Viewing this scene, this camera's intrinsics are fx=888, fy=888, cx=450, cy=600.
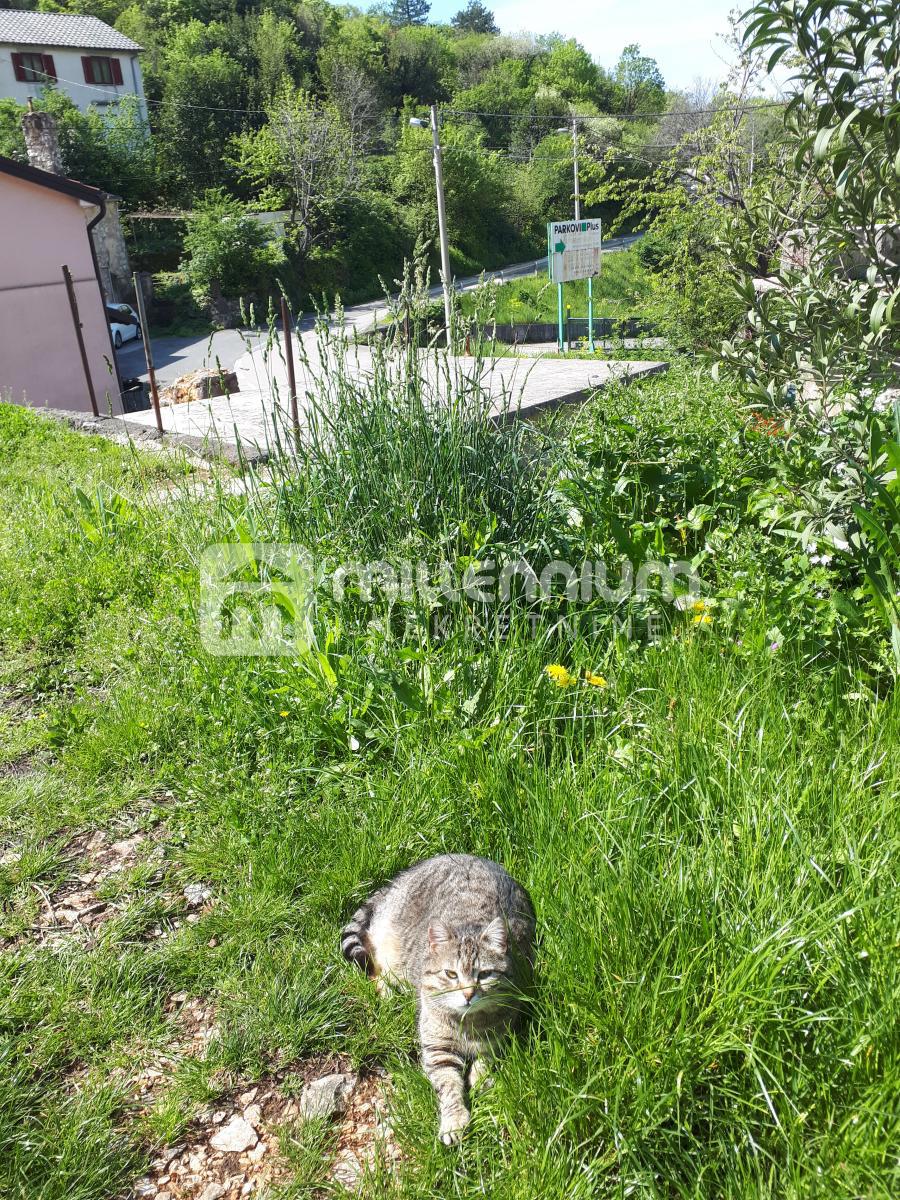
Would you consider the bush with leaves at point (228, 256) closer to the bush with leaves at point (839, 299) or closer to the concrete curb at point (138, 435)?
the concrete curb at point (138, 435)

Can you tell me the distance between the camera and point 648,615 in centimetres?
338

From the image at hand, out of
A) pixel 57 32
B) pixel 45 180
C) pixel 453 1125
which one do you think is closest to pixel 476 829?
pixel 453 1125

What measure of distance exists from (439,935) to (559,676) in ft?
3.86

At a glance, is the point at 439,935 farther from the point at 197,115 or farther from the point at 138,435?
the point at 197,115

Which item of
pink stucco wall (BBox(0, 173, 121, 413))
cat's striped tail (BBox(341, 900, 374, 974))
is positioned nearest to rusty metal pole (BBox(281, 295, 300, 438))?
cat's striped tail (BBox(341, 900, 374, 974))

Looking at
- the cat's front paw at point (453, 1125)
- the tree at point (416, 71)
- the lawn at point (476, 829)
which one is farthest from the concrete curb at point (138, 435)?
the tree at point (416, 71)

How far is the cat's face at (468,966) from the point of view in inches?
75.6

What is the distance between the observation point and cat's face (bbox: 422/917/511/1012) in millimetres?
1920

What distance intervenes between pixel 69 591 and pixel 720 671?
3.43 meters

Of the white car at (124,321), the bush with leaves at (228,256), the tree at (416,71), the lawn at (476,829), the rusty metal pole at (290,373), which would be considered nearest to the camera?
the lawn at (476,829)

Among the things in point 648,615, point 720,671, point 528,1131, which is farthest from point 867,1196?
point 648,615

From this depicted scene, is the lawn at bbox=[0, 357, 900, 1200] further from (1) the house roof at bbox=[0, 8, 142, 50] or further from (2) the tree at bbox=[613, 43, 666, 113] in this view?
(2) the tree at bbox=[613, 43, 666, 113]

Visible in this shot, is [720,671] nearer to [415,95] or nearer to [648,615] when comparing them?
[648,615]

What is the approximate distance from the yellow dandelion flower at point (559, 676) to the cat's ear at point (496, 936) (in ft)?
3.76
